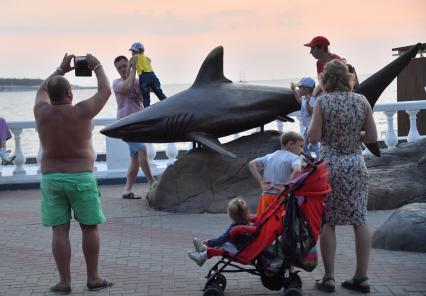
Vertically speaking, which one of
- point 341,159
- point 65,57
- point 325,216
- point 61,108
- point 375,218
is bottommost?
point 375,218

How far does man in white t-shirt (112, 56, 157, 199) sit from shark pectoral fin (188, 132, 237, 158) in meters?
1.29

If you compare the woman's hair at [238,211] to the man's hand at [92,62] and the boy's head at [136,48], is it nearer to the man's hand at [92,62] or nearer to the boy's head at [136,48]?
the man's hand at [92,62]

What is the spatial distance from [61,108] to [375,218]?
4.38 meters

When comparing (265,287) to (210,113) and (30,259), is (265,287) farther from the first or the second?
(210,113)

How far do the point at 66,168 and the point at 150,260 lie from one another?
1.53 m

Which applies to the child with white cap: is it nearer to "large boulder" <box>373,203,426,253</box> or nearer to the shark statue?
the shark statue

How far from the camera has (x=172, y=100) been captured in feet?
30.8

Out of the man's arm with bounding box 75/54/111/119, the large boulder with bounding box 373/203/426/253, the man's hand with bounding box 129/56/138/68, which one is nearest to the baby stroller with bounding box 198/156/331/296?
the man's arm with bounding box 75/54/111/119

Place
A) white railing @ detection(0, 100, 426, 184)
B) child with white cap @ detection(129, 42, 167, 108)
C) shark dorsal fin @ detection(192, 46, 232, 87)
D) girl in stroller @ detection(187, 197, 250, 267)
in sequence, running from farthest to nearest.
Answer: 1. white railing @ detection(0, 100, 426, 184)
2. child with white cap @ detection(129, 42, 167, 108)
3. shark dorsal fin @ detection(192, 46, 232, 87)
4. girl in stroller @ detection(187, 197, 250, 267)

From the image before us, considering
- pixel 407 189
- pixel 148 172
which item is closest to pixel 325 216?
pixel 407 189

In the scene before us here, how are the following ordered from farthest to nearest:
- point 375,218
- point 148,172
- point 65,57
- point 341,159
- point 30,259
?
point 148,172
point 375,218
point 30,259
point 65,57
point 341,159

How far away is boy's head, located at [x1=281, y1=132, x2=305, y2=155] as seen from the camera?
6086 millimetres

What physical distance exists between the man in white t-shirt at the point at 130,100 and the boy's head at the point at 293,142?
419cm

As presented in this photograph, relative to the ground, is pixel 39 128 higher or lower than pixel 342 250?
higher
